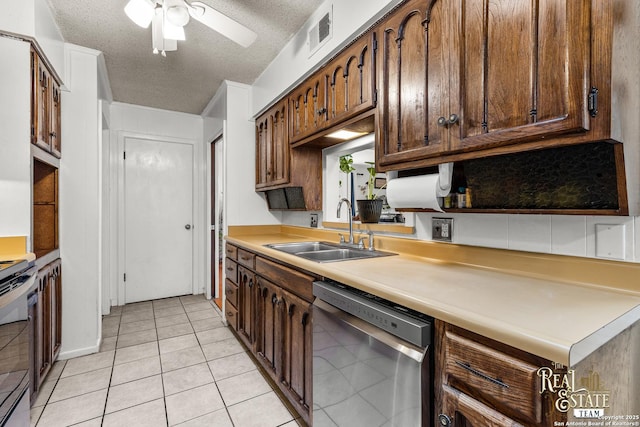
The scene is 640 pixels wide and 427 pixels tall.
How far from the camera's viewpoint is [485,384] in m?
0.79

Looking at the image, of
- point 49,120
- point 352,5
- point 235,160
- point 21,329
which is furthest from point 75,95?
point 352,5

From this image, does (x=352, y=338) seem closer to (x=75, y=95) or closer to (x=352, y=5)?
(x=352, y=5)

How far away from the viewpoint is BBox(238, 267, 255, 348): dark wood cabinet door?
233 cm

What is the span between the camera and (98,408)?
183 centimetres

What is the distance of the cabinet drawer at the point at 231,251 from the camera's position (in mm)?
2729

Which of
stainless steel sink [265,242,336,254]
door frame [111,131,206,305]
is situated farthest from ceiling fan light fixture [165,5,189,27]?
door frame [111,131,206,305]

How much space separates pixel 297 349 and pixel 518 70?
5.07 ft

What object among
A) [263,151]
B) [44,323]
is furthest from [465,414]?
[263,151]

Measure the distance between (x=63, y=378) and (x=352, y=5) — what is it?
3.02 meters

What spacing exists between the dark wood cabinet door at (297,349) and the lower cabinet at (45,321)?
1398 millimetres

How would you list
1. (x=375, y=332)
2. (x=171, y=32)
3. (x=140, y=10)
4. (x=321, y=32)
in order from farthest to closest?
(x=321, y=32) < (x=171, y=32) < (x=140, y=10) < (x=375, y=332)

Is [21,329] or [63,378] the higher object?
[21,329]

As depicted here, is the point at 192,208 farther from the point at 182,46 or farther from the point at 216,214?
the point at 182,46

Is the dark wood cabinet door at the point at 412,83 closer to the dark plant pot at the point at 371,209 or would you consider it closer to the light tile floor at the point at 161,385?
the dark plant pot at the point at 371,209
